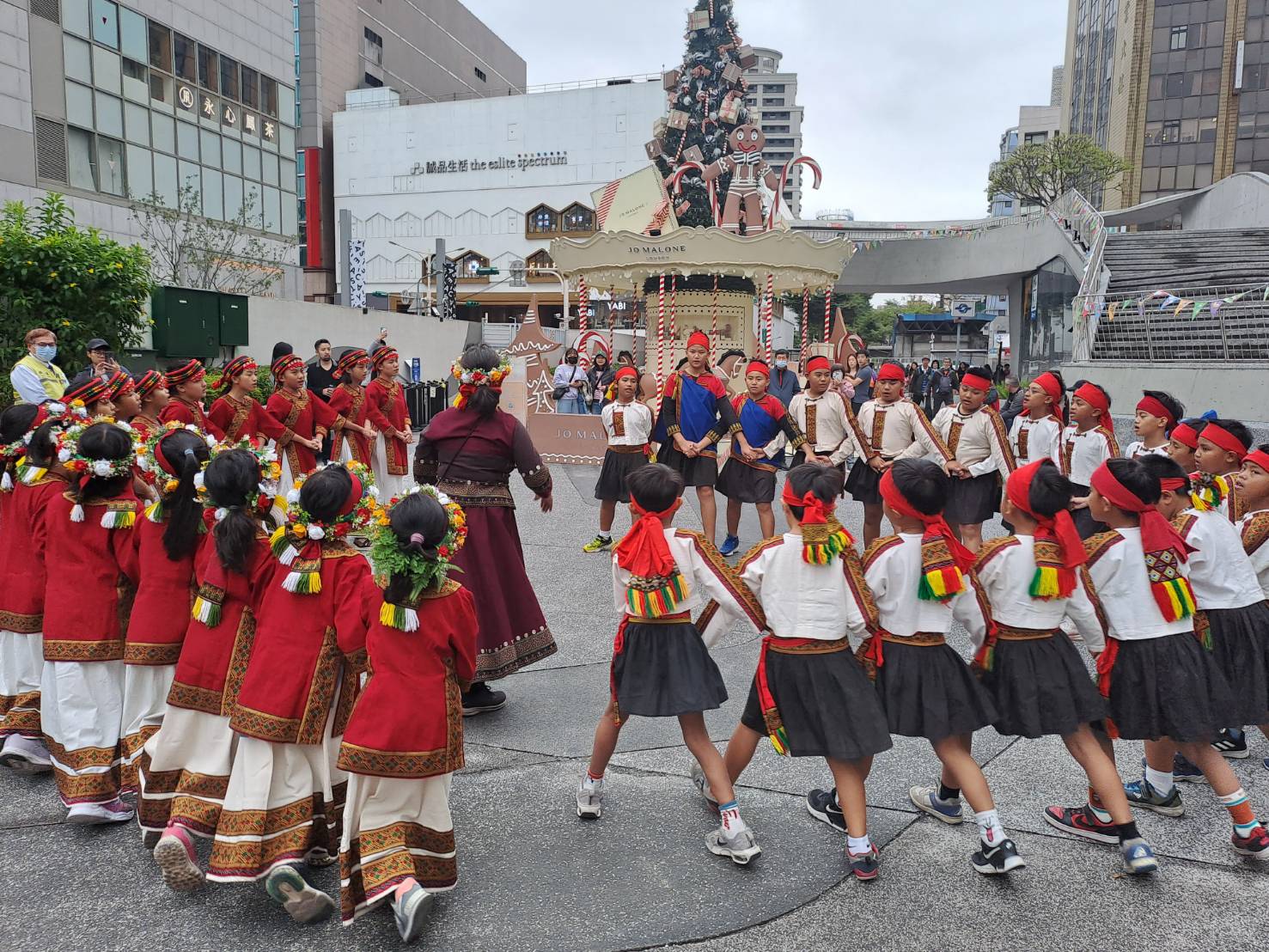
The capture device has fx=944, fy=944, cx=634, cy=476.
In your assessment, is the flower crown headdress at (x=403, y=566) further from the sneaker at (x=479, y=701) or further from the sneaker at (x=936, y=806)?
the sneaker at (x=936, y=806)

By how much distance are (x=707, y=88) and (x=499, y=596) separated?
111 feet

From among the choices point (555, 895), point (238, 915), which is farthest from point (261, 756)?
point (555, 895)

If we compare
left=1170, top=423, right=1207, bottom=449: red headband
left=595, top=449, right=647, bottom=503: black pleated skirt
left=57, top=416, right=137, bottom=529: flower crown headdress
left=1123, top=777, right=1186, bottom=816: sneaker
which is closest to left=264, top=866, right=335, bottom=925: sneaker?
left=57, top=416, right=137, bottom=529: flower crown headdress

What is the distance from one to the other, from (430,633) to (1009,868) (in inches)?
85.1

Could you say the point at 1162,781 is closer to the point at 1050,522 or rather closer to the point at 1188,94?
the point at 1050,522

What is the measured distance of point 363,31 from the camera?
58531 millimetres

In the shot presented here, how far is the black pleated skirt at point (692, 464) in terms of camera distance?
8492 mm

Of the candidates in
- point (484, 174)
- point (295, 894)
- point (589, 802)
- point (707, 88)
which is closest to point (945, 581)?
point (589, 802)

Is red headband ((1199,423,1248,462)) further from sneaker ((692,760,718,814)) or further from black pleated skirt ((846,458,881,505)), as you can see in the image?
black pleated skirt ((846,458,881,505))

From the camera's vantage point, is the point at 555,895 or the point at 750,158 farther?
the point at 750,158

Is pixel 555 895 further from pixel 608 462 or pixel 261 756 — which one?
pixel 608 462

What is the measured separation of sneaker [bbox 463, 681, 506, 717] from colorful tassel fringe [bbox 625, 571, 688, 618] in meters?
1.74

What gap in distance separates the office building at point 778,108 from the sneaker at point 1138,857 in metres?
140

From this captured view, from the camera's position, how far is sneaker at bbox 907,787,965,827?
3805 mm
